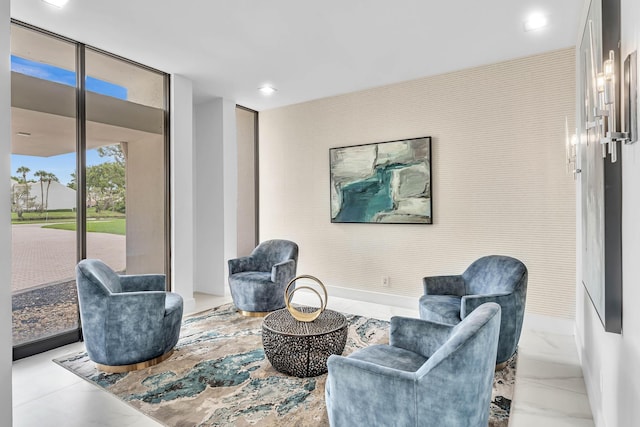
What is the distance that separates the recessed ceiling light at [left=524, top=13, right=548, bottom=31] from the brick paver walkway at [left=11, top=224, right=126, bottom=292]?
4.28 metres

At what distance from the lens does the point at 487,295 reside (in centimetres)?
270

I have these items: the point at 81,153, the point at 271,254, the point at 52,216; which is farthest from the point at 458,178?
the point at 52,216

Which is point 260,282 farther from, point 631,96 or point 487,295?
point 631,96

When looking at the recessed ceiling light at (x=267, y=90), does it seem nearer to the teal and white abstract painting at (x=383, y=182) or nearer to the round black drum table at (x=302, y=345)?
the teal and white abstract painting at (x=383, y=182)

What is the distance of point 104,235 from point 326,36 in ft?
Answer: 9.37

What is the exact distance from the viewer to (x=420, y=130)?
175 inches

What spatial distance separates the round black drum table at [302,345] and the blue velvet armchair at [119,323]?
2.81 ft

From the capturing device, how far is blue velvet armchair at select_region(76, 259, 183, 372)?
272cm

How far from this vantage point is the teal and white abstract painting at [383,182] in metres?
4.41

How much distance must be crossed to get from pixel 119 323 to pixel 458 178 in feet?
11.6

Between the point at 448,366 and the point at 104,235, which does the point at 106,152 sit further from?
the point at 448,366

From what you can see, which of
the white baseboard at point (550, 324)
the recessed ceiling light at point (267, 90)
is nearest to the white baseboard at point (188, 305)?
the recessed ceiling light at point (267, 90)

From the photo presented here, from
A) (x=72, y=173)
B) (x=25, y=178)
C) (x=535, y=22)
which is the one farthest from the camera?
(x=72, y=173)

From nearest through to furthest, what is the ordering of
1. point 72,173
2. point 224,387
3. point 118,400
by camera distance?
point 118,400, point 224,387, point 72,173
